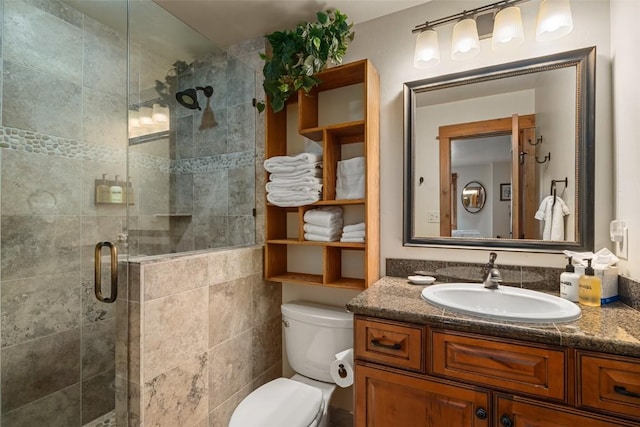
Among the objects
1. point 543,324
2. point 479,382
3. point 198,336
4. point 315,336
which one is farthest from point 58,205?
point 543,324

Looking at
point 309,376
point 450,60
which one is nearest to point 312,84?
point 450,60

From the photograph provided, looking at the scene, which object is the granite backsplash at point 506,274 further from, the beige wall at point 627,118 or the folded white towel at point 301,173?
the folded white towel at point 301,173

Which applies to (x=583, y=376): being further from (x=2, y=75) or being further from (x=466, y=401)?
(x=2, y=75)

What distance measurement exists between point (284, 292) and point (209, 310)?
591mm

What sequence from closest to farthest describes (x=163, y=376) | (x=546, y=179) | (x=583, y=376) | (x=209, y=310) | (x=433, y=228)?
1. (x=583, y=376)
2. (x=163, y=376)
3. (x=546, y=179)
4. (x=209, y=310)
5. (x=433, y=228)

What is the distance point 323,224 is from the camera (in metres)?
1.62

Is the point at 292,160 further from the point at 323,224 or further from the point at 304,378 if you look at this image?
the point at 304,378

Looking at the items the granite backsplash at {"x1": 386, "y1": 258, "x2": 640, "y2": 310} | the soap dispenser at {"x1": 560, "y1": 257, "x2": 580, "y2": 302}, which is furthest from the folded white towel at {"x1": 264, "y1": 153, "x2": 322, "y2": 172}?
the soap dispenser at {"x1": 560, "y1": 257, "x2": 580, "y2": 302}

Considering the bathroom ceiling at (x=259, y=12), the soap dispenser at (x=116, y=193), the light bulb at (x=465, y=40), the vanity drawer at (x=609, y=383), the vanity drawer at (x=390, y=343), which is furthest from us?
the soap dispenser at (x=116, y=193)

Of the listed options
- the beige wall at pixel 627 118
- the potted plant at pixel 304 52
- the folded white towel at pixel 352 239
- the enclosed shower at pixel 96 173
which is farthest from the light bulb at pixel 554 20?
the enclosed shower at pixel 96 173

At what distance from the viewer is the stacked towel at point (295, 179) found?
5.35ft

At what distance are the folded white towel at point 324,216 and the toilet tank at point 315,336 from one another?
48cm

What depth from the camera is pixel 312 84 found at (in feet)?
5.17

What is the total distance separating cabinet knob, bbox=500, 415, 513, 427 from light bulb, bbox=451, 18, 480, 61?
149cm
